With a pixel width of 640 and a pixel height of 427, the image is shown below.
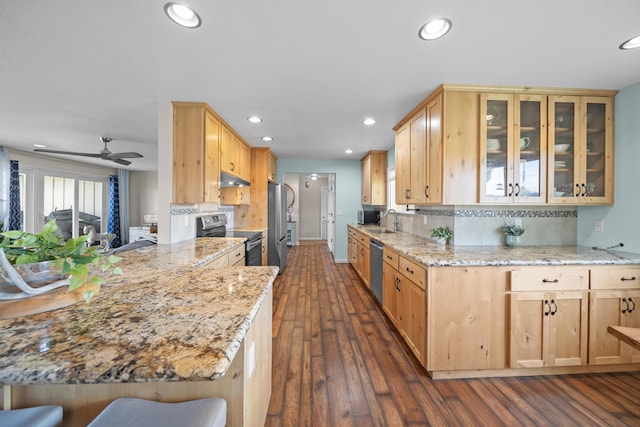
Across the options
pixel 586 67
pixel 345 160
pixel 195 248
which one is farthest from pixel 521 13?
pixel 345 160

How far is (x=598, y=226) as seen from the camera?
2.33 metres

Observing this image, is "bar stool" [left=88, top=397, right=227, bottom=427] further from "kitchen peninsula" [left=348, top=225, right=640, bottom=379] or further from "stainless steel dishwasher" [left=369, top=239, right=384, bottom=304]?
"stainless steel dishwasher" [left=369, top=239, right=384, bottom=304]

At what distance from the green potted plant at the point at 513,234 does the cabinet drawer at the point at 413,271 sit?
1.06 meters

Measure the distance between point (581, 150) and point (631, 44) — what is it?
90 centimetres

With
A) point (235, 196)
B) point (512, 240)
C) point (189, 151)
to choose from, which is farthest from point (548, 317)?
point (235, 196)

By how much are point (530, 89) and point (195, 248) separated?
3316 millimetres

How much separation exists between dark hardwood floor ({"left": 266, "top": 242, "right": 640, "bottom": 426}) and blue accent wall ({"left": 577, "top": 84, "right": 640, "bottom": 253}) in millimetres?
1078

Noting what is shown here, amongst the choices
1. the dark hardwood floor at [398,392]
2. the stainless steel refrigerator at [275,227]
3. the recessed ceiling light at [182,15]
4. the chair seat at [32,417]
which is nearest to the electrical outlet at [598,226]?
the dark hardwood floor at [398,392]

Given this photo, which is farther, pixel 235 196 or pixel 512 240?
pixel 235 196

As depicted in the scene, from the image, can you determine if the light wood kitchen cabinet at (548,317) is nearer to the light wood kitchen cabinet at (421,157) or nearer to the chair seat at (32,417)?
the light wood kitchen cabinet at (421,157)

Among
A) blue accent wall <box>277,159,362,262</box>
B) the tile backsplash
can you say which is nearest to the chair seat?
the tile backsplash

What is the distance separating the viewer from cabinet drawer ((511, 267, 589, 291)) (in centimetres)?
182

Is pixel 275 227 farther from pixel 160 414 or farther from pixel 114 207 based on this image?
pixel 114 207

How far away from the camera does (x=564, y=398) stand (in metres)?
1.67
